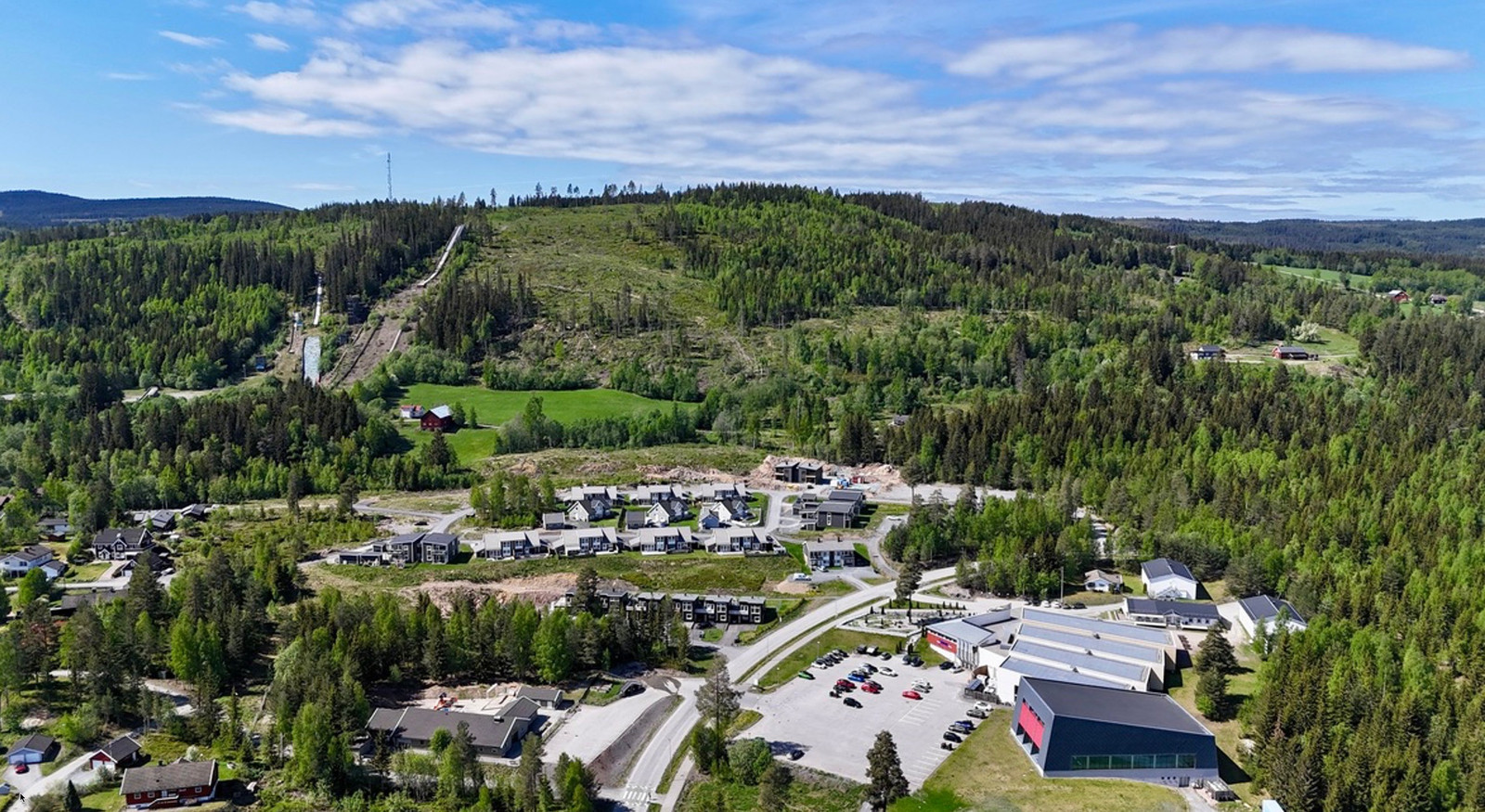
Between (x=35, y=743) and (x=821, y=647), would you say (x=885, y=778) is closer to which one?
(x=821, y=647)

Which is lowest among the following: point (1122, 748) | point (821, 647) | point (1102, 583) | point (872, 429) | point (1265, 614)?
point (821, 647)

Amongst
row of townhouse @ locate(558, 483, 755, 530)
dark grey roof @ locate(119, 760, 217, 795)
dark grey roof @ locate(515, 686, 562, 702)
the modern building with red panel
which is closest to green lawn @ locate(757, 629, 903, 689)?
dark grey roof @ locate(515, 686, 562, 702)

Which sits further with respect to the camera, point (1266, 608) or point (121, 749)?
point (1266, 608)

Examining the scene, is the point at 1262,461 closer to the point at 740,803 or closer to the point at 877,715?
the point at 877,715

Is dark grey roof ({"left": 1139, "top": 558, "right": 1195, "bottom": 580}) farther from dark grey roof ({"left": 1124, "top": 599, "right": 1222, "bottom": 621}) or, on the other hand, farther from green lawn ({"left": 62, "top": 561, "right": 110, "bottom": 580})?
green lawn ({"left": 62, "top": 561, "right": 110, "bottom": 580})

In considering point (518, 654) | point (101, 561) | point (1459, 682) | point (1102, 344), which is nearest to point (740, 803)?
point (518, 654)

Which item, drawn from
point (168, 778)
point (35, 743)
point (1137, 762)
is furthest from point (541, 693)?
point (1137, 762)

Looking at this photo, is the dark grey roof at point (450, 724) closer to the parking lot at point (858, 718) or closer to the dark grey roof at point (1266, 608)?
the parking lot at point (858, 718)
